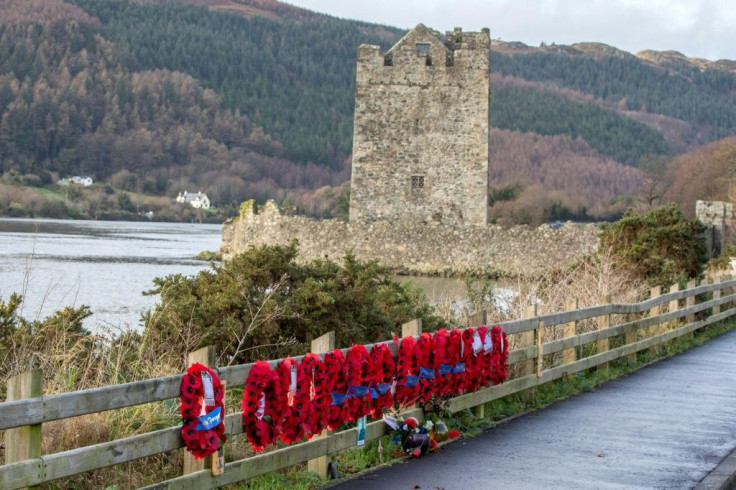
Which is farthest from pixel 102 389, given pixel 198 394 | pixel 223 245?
pixel 223 245

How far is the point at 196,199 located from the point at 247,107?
88.9ft

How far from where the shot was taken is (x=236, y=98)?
563 feet

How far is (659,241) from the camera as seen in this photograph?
2631cm

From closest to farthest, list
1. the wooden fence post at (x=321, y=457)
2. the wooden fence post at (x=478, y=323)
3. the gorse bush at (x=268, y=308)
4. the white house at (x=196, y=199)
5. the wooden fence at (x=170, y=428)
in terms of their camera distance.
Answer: the wooden fence at (x=170, y=428), the wooden fence post at (x=321, y=457), the wooden fence post at (x=478, y=323), the gorse bush at (x=268, y=308), the white house at (x=196, y=199)

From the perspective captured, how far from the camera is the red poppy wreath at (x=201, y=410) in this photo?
7.03m

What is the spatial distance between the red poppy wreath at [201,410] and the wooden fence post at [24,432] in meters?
1.09

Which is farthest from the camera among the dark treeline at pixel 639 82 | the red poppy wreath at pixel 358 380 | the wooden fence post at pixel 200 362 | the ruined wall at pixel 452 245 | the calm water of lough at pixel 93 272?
the dark treeline at pixel 639 82

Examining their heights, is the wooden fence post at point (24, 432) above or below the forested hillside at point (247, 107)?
below

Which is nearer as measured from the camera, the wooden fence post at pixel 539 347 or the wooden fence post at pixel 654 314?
the wooden fence post at pixel 539 347

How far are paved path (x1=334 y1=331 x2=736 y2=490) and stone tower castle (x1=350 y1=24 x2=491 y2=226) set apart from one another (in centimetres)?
3380

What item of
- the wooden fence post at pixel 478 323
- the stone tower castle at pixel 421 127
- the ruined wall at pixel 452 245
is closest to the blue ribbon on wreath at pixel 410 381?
the wooden fence post at pixel 478 323

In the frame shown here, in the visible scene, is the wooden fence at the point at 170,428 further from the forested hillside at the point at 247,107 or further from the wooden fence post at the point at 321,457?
the forested hillside at the point at 247,107

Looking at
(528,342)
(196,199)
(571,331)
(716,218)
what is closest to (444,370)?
(528,342)

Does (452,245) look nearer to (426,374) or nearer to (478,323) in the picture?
(478,323)
